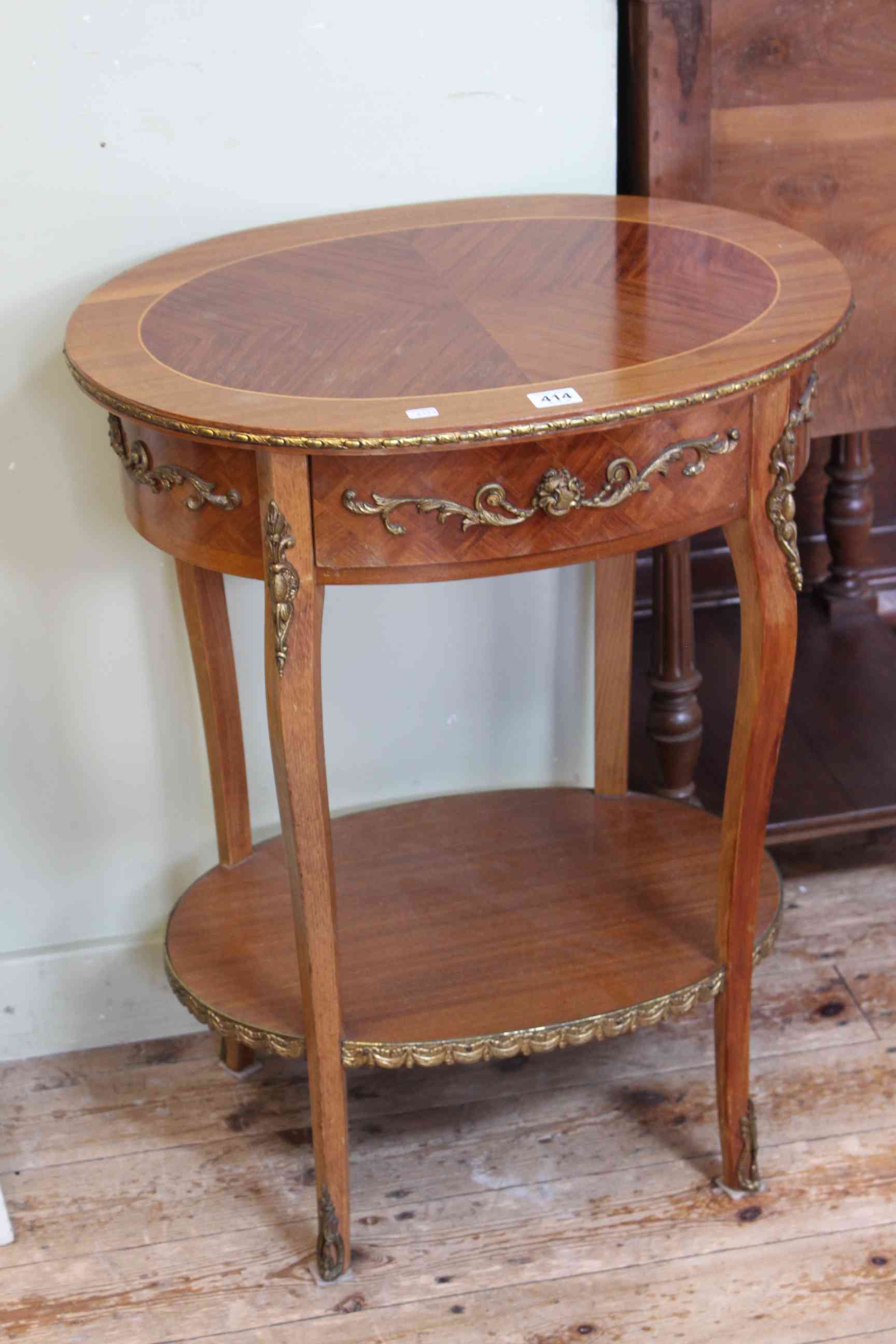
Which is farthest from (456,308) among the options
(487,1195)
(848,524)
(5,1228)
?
(848,524)

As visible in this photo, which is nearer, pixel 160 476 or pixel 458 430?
pixel 458 430

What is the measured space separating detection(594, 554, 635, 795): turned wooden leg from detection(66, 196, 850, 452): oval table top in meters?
0.45

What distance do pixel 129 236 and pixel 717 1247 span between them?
55.7 inches

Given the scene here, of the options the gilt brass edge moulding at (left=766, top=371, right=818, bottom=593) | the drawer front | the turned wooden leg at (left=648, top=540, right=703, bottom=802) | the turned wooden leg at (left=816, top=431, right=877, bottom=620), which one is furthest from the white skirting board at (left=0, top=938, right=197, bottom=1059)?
the turned wooden leg at (left=816, top=431, right=877, bottom=620)

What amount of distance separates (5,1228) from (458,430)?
119cm

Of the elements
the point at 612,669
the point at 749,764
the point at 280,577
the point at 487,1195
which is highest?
the point at 280,577

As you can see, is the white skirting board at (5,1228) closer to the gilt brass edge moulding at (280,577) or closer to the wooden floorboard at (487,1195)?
the wooden floorboard at (487,1195)

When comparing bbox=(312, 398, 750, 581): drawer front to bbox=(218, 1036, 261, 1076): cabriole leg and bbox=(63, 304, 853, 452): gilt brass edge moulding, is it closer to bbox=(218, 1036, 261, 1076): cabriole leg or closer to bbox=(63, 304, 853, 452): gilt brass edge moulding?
bbox=(63, 304, 853, 452): gilt brass edge moulding

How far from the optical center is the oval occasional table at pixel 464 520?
1.26 meters

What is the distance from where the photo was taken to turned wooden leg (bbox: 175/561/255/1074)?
176 cm

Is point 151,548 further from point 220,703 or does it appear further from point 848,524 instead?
point 848,524

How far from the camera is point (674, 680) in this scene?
2113mm

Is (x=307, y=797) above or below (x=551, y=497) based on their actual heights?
below

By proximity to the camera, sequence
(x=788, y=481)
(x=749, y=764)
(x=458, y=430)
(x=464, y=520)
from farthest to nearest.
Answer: (x=749, y=764) → (x=788, y=481) → (x=464, y=520) → (x=458, y=430)
